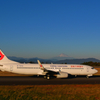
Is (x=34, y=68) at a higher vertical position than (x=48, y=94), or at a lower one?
higher

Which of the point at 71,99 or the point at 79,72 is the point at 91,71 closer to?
the point at 79,72

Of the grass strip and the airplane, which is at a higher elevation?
the airplane

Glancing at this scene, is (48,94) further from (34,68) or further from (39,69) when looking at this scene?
(34,68)

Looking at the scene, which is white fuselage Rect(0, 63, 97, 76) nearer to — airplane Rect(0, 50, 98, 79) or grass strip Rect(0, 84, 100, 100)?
airplane Rect(0, 50, 98, 79)

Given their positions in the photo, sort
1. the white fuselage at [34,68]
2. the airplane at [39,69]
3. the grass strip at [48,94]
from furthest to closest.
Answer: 1. the white fuselage at [34,68]
2. the airplane at [39,69]
3. the grass strip at [48,94]

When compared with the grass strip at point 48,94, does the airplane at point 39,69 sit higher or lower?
higher

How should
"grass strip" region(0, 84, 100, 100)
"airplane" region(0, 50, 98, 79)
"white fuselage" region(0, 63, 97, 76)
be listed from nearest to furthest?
1. "grass strip" region(0, 84, 100, 100)
2. "airplane" region(0, 50, 98, 79)
3. "white fuselage" region(0, 63, 97, 76)

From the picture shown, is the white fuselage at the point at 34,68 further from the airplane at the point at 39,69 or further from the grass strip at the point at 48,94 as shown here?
the grass strip at the point at 48,94

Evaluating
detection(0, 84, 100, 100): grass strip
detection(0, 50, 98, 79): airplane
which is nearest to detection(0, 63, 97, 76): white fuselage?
detection(0, 50, 98, 79): airplane

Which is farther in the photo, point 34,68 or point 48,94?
point 34,68

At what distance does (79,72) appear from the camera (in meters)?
32.9

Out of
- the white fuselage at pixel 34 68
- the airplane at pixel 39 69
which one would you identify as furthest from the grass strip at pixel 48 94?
the white fuselage at pixel 34 68

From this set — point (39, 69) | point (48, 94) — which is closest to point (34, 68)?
point (39, 69)

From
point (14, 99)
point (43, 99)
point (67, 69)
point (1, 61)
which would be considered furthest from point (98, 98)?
point (1, 61)
